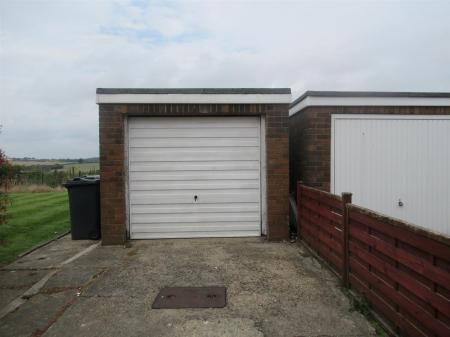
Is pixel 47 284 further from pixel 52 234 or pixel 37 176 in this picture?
pixel 37 176

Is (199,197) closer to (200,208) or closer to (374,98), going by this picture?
(200,208)

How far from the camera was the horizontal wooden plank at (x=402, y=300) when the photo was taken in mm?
2542

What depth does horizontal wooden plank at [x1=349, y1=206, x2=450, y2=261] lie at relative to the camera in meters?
2.49

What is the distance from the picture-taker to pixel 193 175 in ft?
22.5

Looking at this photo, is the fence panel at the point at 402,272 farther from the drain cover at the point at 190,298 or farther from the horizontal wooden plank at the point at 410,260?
the drain cover at the point at 190,298

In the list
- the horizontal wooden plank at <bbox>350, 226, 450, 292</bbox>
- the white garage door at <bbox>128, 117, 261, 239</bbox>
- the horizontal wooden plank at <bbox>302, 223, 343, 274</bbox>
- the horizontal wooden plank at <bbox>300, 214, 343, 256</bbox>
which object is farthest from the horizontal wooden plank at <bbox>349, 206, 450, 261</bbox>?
the white garage door at <bbox>128, 117, 261, 239</bbox>

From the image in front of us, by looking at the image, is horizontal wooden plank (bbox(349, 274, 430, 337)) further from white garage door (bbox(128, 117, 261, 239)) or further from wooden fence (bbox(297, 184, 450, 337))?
white garage door (bbox(128, 117, 261, 239))

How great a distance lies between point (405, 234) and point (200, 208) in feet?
14.6

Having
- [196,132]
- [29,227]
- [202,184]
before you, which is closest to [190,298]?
[202,184]

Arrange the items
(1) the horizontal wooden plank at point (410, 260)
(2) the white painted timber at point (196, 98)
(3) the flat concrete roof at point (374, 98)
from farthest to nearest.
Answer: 1. (3) the flat concrete roof at point (374, 98)
2. (2) the white painted timber at point (196, 98)
3. (1) the horizontal wooden plank at point (410, 260)

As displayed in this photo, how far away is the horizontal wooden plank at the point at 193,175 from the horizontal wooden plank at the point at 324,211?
1.22m

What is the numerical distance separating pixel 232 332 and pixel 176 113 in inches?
171

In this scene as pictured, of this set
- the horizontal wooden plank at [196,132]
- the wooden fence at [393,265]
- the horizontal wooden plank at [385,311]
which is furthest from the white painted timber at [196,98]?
the horizontal wooden plank at [385,311]

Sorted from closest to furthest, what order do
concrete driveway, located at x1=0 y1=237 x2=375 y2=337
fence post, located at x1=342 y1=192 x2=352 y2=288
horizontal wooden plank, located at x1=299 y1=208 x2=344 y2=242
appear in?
concrete driveway, located at x1=0 y1=237 x2=375 y2=337 < fence post, located at x1=342 y1=192 x2=352 y2=288 < horizontal wooden plank, located at x1=299 y1=208 x2=344 y2=242
